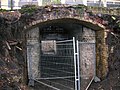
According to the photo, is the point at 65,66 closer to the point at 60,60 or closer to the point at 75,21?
the point at 60,60

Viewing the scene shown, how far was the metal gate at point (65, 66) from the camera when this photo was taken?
897 cm

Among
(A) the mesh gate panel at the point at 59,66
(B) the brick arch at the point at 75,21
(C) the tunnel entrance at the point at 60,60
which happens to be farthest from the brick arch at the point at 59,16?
(A) the mesh gate panel at the point at 59,66

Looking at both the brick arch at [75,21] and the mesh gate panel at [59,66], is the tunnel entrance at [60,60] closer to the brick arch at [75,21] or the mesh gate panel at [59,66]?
the mesh gate panel at [59,66]

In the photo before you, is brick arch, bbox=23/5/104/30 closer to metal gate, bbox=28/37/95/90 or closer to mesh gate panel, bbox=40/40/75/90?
metal gate, bbox=28/37/95/90

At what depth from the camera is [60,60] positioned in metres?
9.45

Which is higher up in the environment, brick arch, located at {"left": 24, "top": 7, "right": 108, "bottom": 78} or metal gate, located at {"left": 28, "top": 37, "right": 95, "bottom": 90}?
brick arch, located at {"left": 24, "top": 7, "right": 108, "bottom": 78}

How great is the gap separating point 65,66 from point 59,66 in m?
0.23

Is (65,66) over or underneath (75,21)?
underneath

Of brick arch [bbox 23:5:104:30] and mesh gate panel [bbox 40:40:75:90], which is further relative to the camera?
mesh gate panel [bbox 40:40:75:90]

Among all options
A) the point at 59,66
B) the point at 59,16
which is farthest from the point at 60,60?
the point at 59,16

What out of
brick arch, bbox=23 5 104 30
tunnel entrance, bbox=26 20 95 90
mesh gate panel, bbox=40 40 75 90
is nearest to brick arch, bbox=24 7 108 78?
brick arch, bbox=23 5 104 30

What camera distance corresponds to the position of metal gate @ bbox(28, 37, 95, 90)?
897 centimetres

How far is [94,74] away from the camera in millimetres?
9289

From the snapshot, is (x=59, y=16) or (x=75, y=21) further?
(x=75, y=21)
